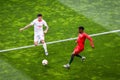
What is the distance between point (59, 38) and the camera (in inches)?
750

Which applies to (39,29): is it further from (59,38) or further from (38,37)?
(59,38)

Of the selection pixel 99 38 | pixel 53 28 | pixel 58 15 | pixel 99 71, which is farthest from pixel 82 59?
pixel 58 15

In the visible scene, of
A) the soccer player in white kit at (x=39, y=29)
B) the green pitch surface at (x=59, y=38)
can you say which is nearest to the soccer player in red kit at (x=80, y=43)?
the green pitch surface at (x=59, y=38)

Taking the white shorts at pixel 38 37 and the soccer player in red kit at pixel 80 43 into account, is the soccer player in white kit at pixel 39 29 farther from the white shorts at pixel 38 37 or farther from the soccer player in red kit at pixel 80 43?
the soccer player in red kit at pixel 80 43

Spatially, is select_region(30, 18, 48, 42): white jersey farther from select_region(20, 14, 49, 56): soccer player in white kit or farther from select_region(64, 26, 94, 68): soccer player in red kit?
select_region(64, 26, 94, 68): soccer player in red kit

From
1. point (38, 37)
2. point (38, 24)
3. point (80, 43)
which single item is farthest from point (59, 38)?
point (80, 43)

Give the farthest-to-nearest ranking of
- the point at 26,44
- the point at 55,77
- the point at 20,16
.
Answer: the point at 20,16, the point at 26,44, the point at 55,77

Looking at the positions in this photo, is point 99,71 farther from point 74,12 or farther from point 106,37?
point 74,12

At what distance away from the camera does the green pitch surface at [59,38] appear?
15.9 metres

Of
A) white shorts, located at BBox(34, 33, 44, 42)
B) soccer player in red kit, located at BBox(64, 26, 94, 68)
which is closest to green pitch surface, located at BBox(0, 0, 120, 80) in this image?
soccer player in red kit, located at BBox(64, 26, 94, 68)

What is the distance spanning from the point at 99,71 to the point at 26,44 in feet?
13.9

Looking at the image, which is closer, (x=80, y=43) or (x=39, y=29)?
(x=80, y=43)

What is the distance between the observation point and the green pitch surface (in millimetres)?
15938

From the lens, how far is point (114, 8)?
22.4 meters
